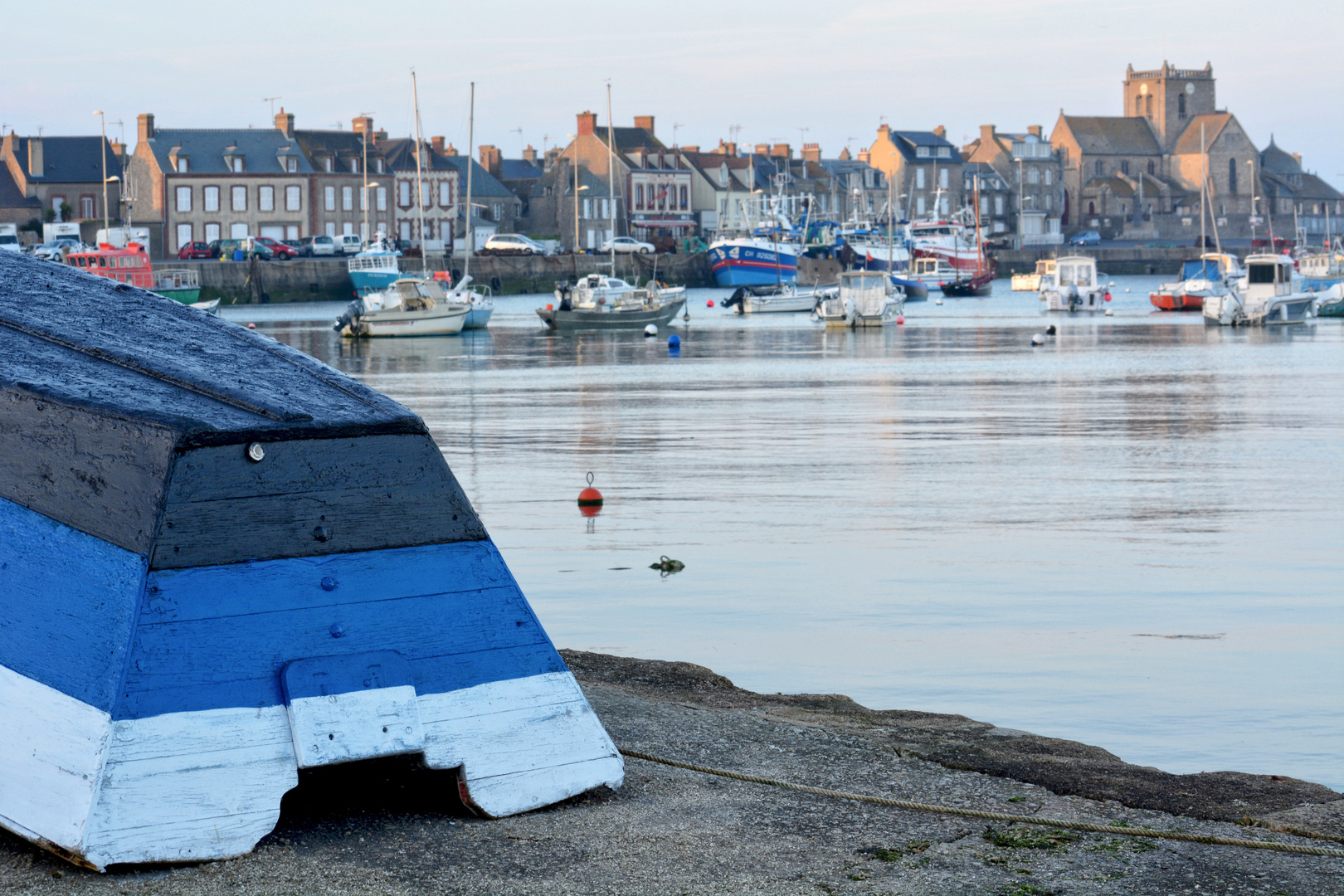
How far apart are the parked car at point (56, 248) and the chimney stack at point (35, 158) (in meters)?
11.5

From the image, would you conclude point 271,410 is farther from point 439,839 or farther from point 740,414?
point 740,414

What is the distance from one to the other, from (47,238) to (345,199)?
1916 centimetres

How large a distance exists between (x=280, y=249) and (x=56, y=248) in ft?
40.4

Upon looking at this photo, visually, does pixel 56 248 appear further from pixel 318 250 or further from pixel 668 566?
pixel 668 566

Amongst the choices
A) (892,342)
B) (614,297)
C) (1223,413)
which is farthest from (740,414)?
(614,297)

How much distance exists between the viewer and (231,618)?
492 centimetres

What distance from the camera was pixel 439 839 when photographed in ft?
16.4

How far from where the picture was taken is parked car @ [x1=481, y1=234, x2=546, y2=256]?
90438mm

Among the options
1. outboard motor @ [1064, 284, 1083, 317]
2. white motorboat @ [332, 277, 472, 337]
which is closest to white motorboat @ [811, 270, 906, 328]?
white motorboat @ [332, 277, 472, 337]

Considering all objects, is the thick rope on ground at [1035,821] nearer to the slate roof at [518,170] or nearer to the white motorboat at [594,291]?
the white motorboat at [594,291]

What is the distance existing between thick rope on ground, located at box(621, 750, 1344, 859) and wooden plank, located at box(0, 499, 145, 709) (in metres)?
2.12

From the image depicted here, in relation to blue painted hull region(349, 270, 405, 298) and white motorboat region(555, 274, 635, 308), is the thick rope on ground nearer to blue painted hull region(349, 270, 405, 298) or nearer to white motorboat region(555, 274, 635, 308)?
white motorboat region(555, 274, 635, 308)

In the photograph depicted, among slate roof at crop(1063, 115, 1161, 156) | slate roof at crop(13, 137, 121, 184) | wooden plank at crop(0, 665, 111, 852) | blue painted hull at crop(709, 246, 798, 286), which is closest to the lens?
wooden plank at crop(0, 665, 111, 852)

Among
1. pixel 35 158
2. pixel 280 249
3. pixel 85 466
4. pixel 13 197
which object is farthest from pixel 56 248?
pixel 85 466
